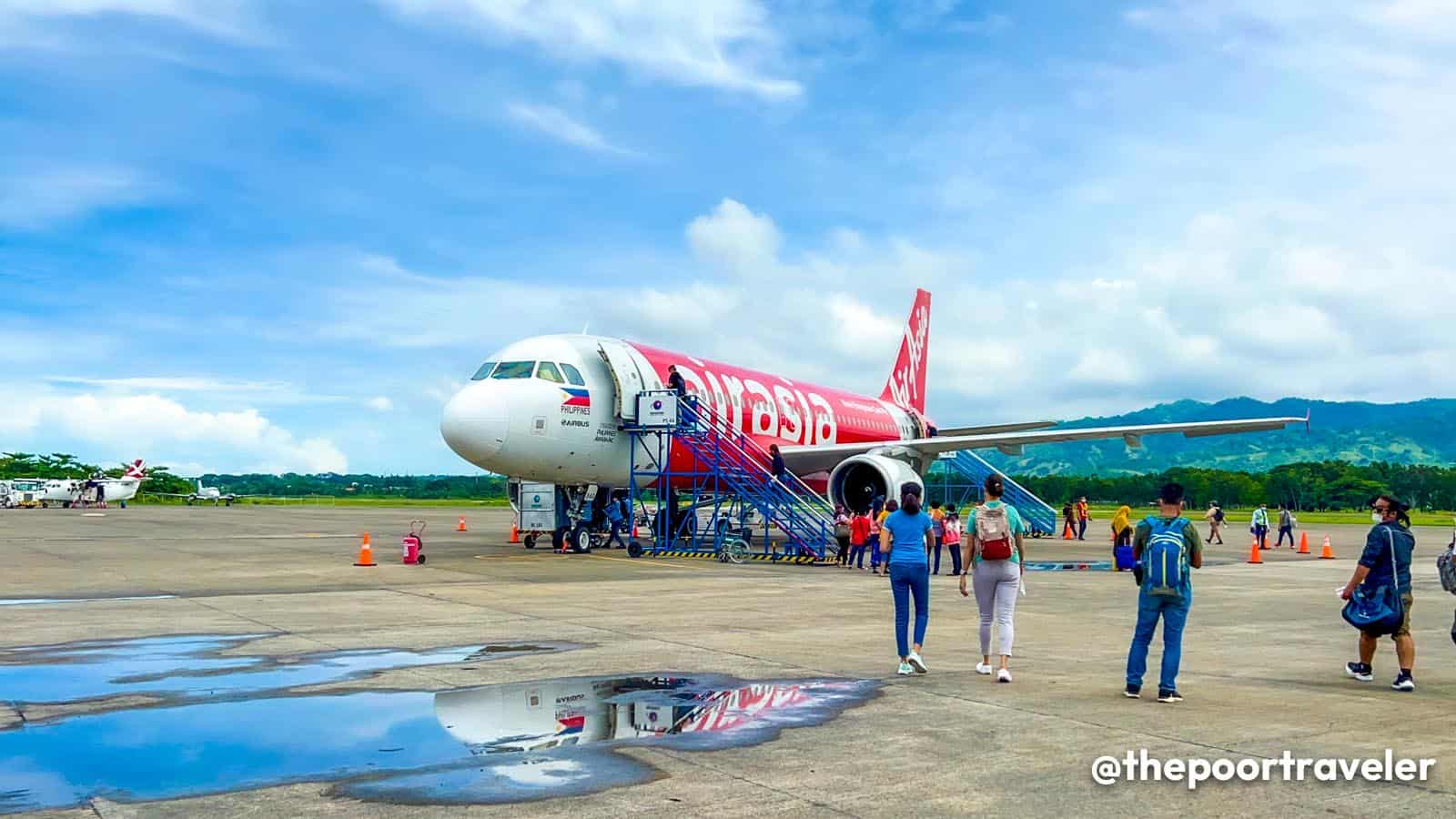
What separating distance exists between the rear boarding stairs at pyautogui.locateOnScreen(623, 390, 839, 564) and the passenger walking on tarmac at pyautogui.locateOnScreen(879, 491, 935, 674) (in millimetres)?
13994

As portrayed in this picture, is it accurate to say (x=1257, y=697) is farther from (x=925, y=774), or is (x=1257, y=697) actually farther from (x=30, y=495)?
(x=30, y=495)

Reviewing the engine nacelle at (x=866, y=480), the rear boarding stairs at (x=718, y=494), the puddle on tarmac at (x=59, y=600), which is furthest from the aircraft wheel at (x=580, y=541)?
the puddle on tarmac at (x=59, y=600)

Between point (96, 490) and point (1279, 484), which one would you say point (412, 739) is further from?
point (1279, 484)

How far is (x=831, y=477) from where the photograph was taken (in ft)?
87.0

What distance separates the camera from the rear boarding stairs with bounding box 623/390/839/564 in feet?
79.8

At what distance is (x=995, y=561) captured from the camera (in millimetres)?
9562

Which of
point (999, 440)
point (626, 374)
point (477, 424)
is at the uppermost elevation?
point (626, 374)

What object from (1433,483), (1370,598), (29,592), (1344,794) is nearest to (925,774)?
(1344,794)

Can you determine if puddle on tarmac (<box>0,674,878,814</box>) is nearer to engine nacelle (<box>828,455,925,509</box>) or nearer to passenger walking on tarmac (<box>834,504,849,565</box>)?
passenger walking on tarmac (<box>834,504,849,565</box>)

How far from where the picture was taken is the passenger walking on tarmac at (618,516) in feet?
87.7

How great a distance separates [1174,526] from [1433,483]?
12926 cm

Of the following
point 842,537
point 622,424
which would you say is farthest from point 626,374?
point 842,537

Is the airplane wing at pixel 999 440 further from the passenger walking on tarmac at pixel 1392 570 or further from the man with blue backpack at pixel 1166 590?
the man with blue backpack at pixel 1166 590

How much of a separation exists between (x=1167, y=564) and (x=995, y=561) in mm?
1487
